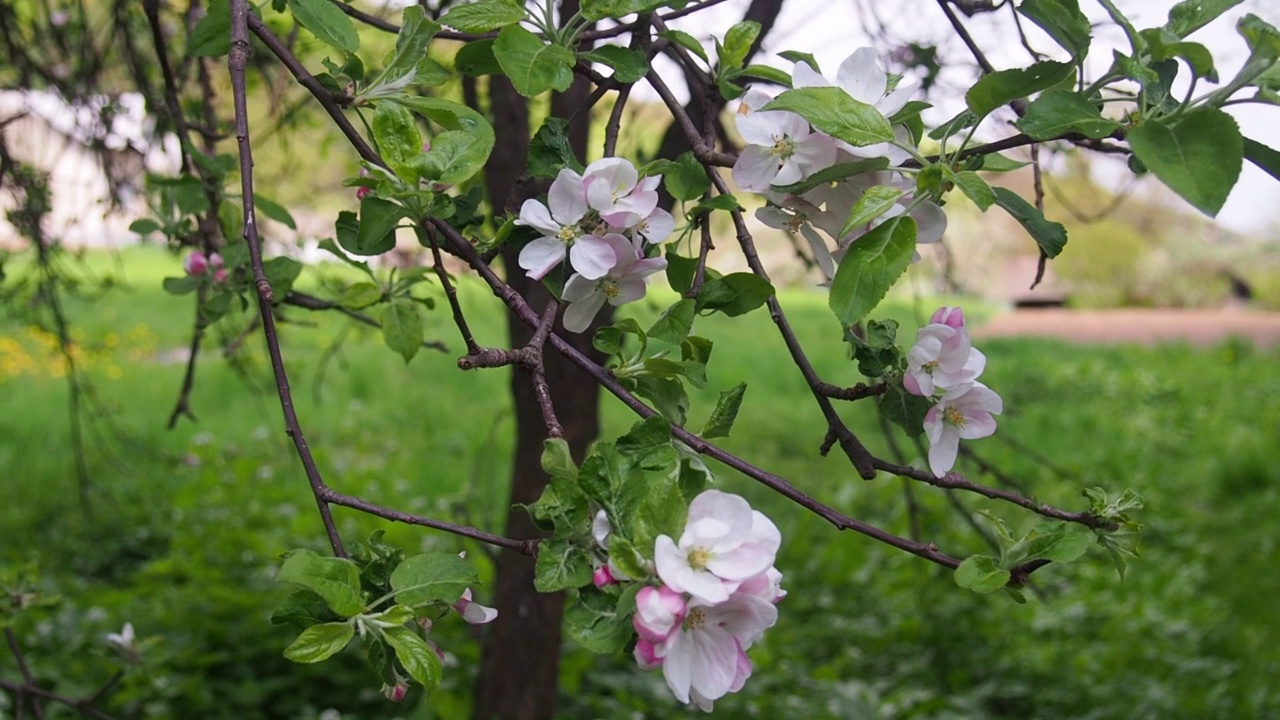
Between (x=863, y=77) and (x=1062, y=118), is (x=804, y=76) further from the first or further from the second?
(x=1062, y=118)

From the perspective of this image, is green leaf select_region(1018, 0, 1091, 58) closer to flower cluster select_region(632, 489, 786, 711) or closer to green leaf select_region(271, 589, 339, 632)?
flower cluster select_region(632, 489, 786, 711)

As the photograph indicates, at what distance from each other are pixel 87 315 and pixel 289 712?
213 inches

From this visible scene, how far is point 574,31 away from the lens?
32.7 inches

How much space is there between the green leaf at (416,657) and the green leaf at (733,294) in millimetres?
313

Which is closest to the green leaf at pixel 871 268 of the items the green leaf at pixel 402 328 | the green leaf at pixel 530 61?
the green leaf at pixel 530 61

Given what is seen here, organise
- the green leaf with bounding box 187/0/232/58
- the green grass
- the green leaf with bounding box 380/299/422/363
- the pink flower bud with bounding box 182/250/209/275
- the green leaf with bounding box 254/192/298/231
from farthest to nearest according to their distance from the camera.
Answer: the green grass, the pink flower bud with bounding box 182/250/209/275, the green leaf with bounding box 254/192/298/231, the green leaf with bounding box 380/299/422/363, the green leaf with bounding box 187/0/232/58

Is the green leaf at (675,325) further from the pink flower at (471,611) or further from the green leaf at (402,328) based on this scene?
the green leaf at (402,328)

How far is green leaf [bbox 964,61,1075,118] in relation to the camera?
0.66 m

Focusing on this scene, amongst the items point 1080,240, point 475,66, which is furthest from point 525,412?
point 1080,240

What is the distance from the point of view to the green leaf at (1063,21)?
66 cm

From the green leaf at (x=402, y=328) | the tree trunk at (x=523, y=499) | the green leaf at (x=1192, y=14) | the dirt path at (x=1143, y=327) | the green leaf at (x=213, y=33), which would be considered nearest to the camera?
the green leaf at (x=1192, y=14)

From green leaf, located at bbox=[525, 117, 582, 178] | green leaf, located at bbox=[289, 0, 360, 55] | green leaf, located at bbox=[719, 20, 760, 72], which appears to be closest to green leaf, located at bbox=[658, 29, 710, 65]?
green leaf, located at bbox=[719, 20, 760, 72]

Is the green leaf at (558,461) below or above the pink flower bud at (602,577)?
above

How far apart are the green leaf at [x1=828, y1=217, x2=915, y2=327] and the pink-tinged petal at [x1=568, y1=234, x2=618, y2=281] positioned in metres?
0.15
